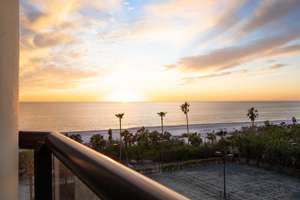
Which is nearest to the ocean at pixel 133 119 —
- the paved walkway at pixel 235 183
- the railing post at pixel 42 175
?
the paved walkway at pixel 235 183

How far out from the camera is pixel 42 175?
115cm

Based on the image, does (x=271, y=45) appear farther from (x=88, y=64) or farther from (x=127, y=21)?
(x=88, y=64)

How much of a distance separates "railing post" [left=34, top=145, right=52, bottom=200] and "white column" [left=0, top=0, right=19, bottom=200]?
9.8 inches

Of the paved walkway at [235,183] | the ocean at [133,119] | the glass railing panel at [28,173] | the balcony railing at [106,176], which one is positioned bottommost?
the paved walkway at [235,183]

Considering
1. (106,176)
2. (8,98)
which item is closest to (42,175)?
(8,98)

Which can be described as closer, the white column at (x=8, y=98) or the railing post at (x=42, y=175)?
the white column at (x=8, y=98)

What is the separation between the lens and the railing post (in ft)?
3.69

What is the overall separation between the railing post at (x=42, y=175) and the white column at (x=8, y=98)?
0.25 m

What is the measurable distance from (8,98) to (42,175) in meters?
0.44

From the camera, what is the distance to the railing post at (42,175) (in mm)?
1124

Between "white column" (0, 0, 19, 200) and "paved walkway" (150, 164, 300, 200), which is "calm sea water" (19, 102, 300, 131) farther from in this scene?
"white column" (0, 0, 19, 200)

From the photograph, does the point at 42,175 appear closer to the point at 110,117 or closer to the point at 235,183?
the point at 235,183

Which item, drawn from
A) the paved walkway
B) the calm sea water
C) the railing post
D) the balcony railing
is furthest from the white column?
the calm sea water

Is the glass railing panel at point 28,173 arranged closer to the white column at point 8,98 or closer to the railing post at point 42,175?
the railing post at point 42,175
